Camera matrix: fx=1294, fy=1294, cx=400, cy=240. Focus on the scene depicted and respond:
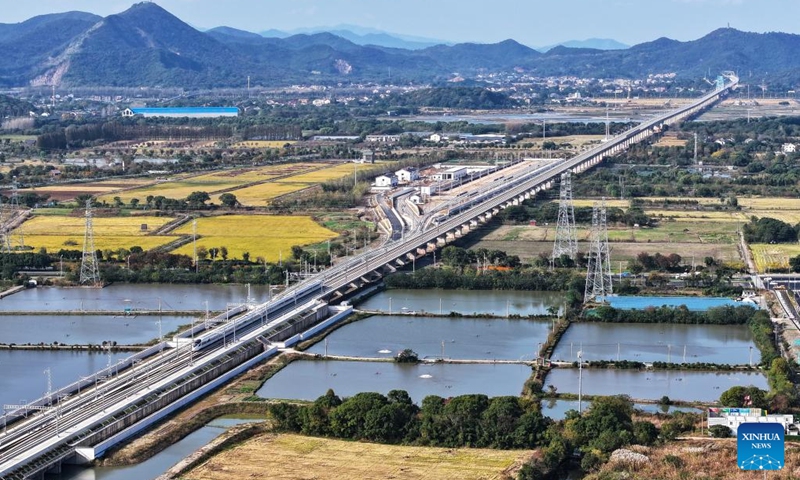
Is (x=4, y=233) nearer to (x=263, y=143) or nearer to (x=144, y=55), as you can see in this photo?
(x=263, y=143)

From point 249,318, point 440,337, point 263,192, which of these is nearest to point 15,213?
point 263,192

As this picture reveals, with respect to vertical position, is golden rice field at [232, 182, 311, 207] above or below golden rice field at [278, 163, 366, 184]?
below

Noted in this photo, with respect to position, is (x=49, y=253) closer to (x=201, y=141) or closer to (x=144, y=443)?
(x=144, y=443)

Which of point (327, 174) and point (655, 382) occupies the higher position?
point (327, 174)

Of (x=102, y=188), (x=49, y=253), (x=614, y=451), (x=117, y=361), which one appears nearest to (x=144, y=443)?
(x=117, y=361)

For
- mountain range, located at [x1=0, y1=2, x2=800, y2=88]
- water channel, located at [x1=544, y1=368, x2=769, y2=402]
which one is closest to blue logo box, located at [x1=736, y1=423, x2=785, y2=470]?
water channel, located at [x1=544, y1=368, x2=769, y2=402]

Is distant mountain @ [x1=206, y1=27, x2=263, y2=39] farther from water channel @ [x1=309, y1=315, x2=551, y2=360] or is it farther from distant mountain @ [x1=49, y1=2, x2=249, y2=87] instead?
water channel @ [x1=309, y1=315, x2=551, y2=360]
